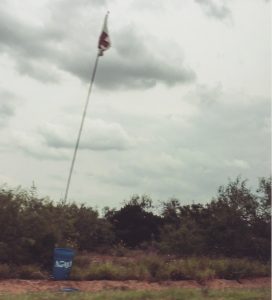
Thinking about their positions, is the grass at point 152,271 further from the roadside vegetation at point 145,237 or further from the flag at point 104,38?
the flag at point 104,38

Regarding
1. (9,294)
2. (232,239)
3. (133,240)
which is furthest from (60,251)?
(133,240)

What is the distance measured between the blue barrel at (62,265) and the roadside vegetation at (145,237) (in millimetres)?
348

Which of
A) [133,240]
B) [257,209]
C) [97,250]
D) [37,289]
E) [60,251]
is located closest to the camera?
[37,289]

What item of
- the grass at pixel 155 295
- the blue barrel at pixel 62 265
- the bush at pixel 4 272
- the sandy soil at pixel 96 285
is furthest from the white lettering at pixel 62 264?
the grass at pixel 155 295

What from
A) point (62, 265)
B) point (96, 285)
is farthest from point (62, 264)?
point (96, 285)

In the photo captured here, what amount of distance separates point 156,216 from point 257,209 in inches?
473

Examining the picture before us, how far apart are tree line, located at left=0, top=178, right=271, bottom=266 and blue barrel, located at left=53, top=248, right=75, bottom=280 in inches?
54.2

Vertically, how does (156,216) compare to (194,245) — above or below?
above

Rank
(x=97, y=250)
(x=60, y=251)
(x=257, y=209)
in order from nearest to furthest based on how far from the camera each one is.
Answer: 1. (x=60, y=251)
2. (x=257, y=209)
3. (x=97, y=250)

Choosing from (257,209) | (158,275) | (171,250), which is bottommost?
(158,275)

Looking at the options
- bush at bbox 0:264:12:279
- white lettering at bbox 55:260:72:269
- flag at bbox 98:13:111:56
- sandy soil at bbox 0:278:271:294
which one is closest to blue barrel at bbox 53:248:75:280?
white lettering at bbox 55:260:72:269

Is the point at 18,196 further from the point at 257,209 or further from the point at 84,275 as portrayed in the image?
the point at 257,209

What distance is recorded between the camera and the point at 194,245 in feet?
76.9

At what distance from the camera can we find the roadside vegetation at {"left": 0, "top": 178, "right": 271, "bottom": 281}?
17062 mm
